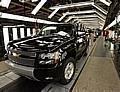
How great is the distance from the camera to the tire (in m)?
3.44

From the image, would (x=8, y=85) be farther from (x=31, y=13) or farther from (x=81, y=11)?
(x=81, y=11)

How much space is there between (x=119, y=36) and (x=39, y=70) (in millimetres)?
4773

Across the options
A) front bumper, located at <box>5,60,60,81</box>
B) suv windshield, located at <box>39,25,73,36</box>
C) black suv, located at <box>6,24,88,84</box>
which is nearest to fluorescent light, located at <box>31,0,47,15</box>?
suv windshield, located at <box>39,25,73,36</box>

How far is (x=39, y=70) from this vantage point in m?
3.06

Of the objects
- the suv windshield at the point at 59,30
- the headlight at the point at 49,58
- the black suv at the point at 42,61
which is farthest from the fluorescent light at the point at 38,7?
the headlight at the point at 49,58

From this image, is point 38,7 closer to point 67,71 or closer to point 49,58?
point 67,71

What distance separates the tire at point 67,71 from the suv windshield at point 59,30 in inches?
40.7

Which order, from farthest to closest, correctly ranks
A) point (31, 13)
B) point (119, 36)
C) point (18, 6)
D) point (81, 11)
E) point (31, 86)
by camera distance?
point (81, 11), point (31, 13), point (18, 6), point (119, 36), point (31, 86)

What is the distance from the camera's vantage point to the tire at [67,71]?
3438 mm

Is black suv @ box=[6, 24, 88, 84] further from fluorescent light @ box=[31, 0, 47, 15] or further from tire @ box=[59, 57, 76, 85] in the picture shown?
fluorescent light @ box=[31, 0, 47, 15]

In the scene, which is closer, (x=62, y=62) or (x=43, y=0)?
(x=62, y=62)

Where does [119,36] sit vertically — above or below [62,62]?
above

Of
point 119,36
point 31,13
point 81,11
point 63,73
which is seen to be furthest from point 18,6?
point 81,11

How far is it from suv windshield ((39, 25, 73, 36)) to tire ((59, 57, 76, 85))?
3.39ft
